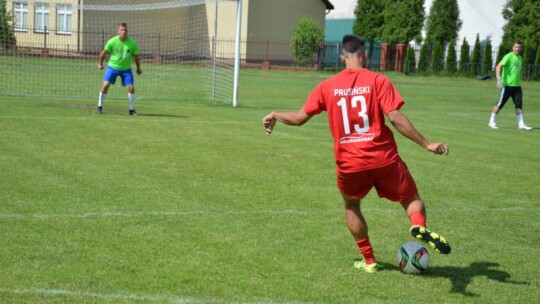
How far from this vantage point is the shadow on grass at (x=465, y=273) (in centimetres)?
656

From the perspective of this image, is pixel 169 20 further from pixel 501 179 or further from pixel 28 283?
pixel 28 283

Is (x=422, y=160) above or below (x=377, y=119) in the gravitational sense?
below

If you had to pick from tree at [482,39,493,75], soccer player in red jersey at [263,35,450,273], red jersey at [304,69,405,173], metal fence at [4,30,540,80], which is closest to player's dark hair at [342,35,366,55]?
soccer player in red jersey at [263,35,450,273]

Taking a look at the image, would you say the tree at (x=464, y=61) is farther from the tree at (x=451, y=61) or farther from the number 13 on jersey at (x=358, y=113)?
the number 13 on jersey at (x=358, y=113)

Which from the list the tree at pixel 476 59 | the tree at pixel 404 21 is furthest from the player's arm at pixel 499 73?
the tree at pixel 404 21

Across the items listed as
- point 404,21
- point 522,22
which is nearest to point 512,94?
point 522,22

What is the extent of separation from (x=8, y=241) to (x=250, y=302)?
8.60 ft

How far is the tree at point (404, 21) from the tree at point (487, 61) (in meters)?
6.27

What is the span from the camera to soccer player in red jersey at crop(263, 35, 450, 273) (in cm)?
637

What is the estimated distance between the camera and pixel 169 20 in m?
47.5

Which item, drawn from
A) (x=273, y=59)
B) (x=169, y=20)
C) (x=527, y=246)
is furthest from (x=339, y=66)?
(x=527, y=246)

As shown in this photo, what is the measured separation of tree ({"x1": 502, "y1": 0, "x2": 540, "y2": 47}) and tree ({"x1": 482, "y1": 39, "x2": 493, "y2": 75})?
6.26ft

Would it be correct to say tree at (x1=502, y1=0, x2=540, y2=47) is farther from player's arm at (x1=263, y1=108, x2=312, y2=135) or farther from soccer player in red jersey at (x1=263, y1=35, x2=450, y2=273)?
soccer player in red jersey at (x1=263, y1=35, x2=450, y2=273)

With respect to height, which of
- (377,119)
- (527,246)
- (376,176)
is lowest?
(527,246)
